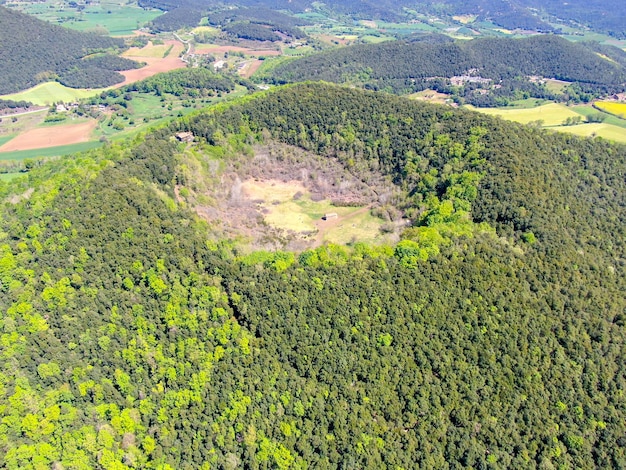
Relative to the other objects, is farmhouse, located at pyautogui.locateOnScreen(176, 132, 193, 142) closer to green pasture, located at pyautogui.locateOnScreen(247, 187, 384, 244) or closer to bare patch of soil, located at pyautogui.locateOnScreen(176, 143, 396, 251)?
bare patch of soil, located at pyautogui.locateOnScreen(176, 143, 396, 251)

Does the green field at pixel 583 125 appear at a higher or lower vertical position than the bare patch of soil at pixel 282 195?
higher

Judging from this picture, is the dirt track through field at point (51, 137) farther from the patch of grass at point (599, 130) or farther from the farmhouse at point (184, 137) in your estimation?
the patch of grass at point (599, 130)

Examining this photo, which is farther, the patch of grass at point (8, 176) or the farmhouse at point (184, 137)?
the patch of grass at point (8, 176)

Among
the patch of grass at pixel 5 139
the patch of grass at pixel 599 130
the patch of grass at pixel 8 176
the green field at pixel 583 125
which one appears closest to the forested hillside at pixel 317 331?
the patch of grass at pixel 8 176

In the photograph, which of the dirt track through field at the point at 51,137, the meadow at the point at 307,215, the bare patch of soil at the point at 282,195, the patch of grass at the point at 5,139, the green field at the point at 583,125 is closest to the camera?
the bare patch of soil at the point at 282,195

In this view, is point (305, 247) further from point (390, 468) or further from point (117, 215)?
point (390, 468)

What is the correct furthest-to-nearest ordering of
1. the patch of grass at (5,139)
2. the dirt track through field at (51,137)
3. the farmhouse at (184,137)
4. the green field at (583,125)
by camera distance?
the green field at (583,125) → the patch of grass at (5,139) → the dirt track through field at (51,137) → the farmhouse at (184,137)

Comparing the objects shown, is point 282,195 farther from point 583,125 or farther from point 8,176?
point 583,125

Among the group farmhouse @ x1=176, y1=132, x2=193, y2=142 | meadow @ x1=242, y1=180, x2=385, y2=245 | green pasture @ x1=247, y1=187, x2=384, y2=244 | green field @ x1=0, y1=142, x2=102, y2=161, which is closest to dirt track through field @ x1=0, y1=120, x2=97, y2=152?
green field @ x1=0, y1=142, x2=102, y2=161
